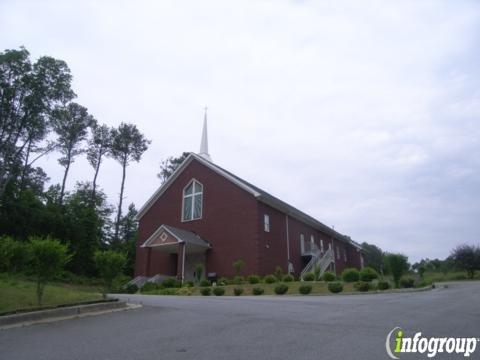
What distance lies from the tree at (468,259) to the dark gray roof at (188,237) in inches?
884

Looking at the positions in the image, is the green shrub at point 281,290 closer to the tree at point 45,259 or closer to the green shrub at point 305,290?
the green shrub at point 305,290

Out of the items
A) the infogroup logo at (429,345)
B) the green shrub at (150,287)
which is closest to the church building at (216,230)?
Answer: the green shrub at (150,287)

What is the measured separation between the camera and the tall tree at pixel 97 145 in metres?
47.6

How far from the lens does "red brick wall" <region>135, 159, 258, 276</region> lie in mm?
27413

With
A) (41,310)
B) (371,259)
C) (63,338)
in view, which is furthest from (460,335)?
(371,259)

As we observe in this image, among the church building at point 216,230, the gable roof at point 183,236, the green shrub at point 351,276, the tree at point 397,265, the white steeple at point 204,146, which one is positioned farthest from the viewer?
the white steeple at point 204,146

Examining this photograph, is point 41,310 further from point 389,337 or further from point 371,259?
point 371,259

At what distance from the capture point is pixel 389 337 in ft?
19.8

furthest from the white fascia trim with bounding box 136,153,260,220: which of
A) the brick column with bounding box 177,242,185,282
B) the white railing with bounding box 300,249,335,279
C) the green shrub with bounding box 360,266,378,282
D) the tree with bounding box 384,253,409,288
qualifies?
the tree with bounding box 384,253,409,288

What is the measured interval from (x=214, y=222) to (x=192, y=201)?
10.5ft

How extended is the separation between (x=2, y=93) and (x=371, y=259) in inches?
2671

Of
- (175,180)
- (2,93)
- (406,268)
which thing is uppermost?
(2,93)

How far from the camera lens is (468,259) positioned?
3434cm

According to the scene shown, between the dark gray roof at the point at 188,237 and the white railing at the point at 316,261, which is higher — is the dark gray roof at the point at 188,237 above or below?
above
